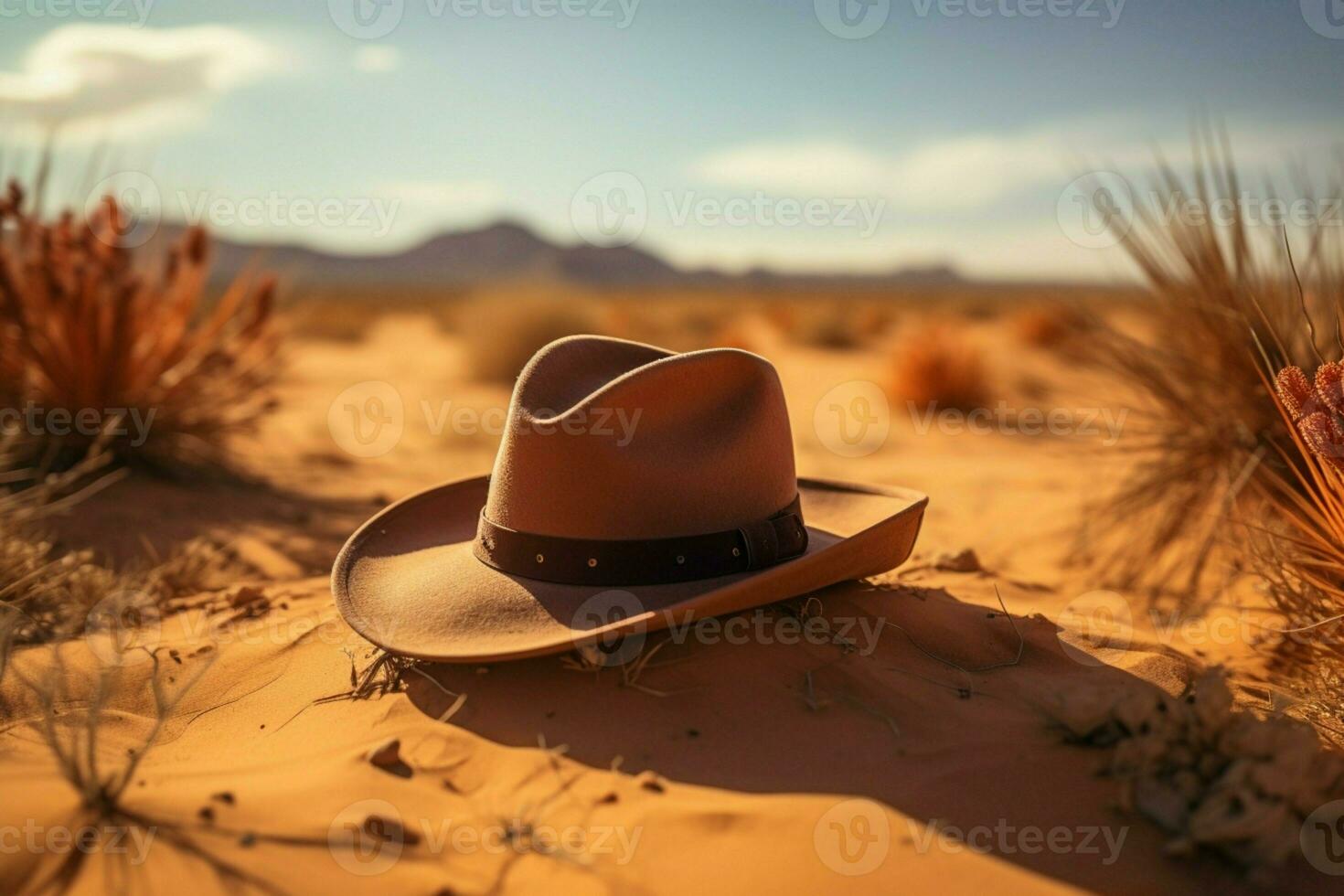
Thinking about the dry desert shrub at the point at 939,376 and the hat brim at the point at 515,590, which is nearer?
the hat brim at the point at 515,590

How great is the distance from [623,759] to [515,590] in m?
0.54

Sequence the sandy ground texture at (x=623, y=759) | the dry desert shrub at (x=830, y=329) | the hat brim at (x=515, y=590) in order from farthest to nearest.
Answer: the dry desert shrub at (x=830, y=329) < the hat brim at (x=515, y=590) < the sandy ground texture at (x=623, y=759)

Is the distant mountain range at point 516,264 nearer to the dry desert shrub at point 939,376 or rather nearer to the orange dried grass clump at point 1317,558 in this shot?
the dry desert shrub at point 939,376

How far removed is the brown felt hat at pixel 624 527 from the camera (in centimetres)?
229

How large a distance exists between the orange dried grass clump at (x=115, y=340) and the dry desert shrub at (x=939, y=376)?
6433 mm

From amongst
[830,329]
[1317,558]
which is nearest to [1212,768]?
[1317,558]

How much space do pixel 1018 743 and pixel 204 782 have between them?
6.04 feet

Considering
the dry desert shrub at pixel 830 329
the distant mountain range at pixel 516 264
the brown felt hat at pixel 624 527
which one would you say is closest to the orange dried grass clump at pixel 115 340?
the brown felt hat at pixel 624 527

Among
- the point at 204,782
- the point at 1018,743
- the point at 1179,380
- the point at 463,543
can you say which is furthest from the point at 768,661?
the point at 1179,380

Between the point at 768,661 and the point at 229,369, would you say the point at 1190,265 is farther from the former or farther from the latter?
the point at 229,369

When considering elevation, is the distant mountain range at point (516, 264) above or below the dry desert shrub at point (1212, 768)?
above

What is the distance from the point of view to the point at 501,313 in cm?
1216

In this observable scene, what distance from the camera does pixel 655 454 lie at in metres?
2.35

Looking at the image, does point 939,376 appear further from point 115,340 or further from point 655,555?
point 655,555
